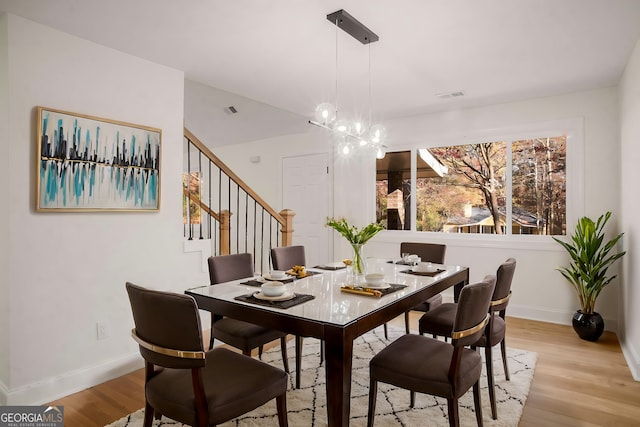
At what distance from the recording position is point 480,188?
4734 mm

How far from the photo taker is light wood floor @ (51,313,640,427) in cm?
232

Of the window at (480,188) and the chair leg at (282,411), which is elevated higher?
the window at (480,188)

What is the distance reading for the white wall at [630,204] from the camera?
2.96 metres

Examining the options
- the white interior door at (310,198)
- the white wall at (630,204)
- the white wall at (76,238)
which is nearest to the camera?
the white wall at (76,238)

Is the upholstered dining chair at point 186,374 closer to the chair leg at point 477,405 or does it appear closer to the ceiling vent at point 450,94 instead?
the chair leg at point 477,405

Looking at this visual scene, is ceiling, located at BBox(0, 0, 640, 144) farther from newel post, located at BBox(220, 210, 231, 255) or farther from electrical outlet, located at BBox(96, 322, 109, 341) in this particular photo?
electrical outlet, located at BBox(96, 322, 109, 341)

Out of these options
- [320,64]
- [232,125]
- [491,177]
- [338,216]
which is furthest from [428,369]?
[232,125]

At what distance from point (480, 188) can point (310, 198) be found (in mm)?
2420

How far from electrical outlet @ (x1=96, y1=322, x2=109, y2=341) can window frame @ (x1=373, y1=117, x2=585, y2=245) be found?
11.8 feet

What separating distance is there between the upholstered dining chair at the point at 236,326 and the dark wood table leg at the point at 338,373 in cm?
64

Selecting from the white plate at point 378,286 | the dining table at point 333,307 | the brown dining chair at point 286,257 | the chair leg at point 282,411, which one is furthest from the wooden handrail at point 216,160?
the chair leg at point 282,411

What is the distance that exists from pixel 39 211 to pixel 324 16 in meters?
2.24

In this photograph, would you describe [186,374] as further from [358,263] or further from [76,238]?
[76,238]

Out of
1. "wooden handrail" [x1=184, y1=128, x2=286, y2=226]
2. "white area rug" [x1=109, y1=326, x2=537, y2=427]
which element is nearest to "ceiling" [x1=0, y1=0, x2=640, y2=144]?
"wooden handrail" [x1=184, y1=128, x2=286, y2=226]
